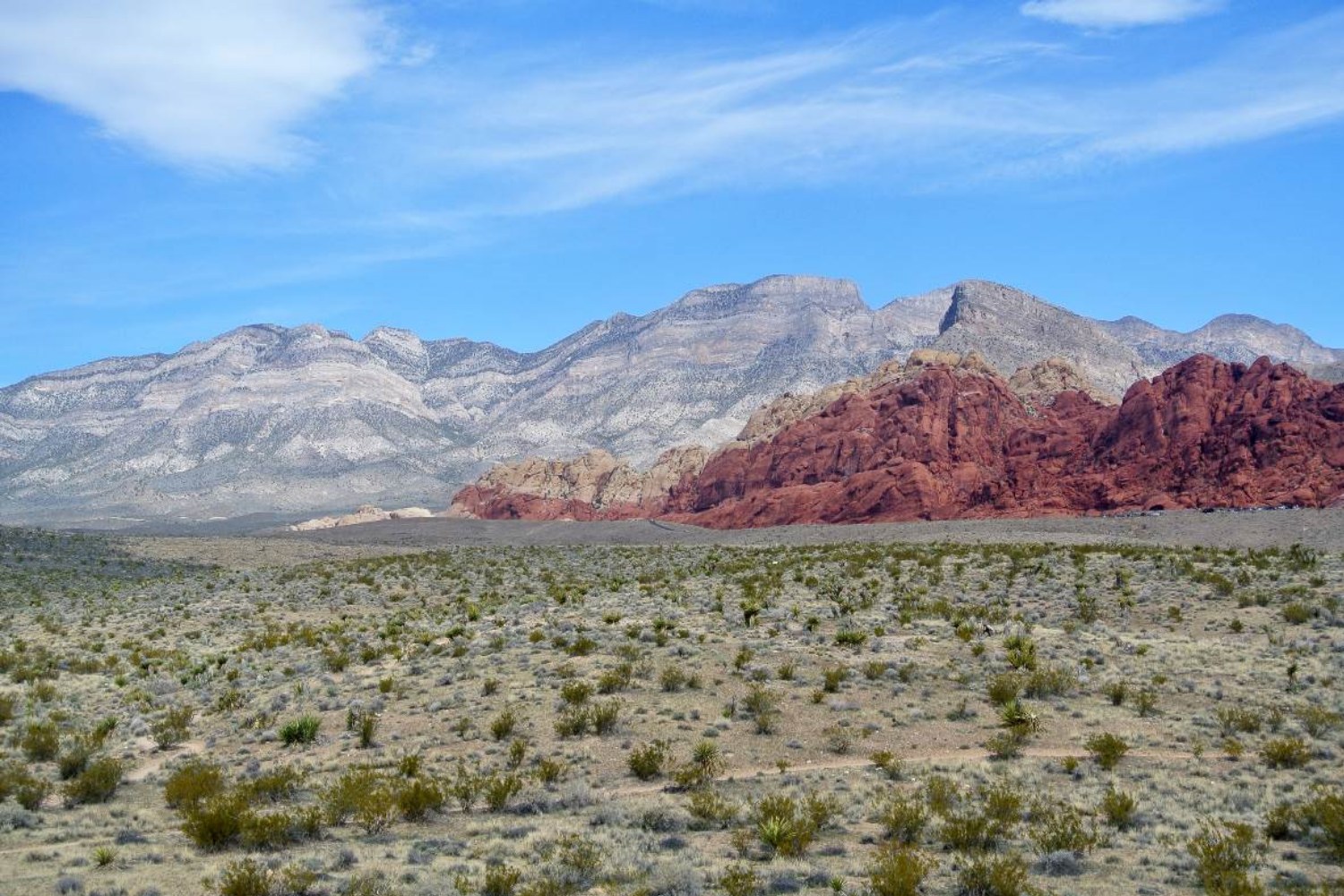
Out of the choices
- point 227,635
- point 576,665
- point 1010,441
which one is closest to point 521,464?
point 1010,441

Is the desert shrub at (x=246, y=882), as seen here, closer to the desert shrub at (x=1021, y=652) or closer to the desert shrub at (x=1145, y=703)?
the desert shrub at (x=1145, y=703)

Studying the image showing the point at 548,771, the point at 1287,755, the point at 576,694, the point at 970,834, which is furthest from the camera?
the point at 576,694

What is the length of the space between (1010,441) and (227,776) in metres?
104

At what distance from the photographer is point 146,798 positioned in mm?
14094

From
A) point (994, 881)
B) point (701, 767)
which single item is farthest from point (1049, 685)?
point (994, 881)

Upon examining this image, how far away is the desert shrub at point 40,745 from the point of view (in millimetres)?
15984

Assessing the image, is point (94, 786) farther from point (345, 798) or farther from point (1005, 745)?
point (1005, 745)

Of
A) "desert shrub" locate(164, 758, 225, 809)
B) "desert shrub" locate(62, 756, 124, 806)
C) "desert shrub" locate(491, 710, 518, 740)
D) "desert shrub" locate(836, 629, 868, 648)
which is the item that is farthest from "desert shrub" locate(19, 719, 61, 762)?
"desert shrub" locate(836, 629, 868, 648)

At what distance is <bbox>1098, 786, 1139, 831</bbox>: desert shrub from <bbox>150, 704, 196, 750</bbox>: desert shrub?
14.8 meters

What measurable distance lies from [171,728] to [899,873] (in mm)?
13962

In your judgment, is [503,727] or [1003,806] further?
[503,727]

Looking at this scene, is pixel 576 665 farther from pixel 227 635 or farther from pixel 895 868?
pixel 227 635

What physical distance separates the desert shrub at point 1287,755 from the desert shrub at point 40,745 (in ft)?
60.5

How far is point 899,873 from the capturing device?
9328mm
